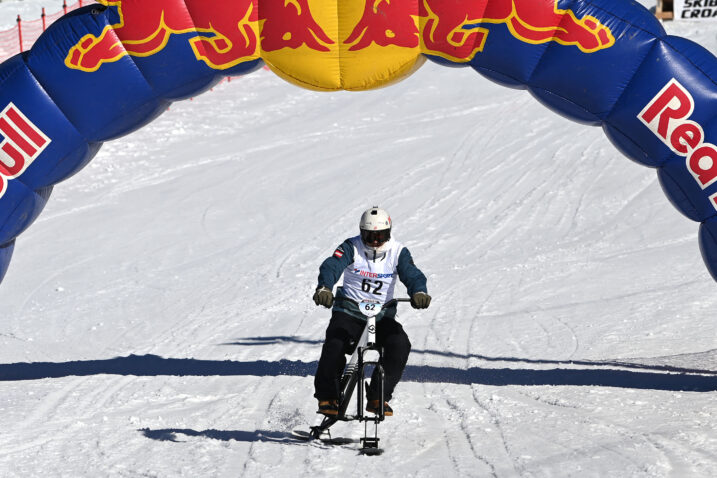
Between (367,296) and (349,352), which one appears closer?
(349,352)

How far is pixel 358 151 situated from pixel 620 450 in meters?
11.9

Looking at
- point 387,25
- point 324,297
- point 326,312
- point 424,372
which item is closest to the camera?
point 324,297

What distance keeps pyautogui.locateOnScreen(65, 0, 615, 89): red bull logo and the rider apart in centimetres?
165

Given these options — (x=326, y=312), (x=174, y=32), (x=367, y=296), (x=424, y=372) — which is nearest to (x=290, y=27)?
(x=174, y=32)

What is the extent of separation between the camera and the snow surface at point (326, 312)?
26.3 ft

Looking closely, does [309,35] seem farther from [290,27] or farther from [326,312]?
[326,312]

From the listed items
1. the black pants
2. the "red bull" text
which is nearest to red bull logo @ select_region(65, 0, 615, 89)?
the "red bull" text

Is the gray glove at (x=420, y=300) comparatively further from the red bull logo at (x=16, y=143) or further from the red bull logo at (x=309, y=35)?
the red bull logo at (x=16, y=143)

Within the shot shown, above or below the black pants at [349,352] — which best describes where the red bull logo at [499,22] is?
above

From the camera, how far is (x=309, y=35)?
942 centimetres

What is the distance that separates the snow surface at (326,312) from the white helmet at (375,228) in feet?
4.49

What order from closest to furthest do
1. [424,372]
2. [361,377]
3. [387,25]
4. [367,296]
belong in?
[361,377] < [367,296] < [387,25] < [424,372]

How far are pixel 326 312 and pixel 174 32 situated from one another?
14.8 feet

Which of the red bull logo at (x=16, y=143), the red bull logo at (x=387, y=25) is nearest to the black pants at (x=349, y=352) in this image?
the red bull logo at (x=387, y=25)
